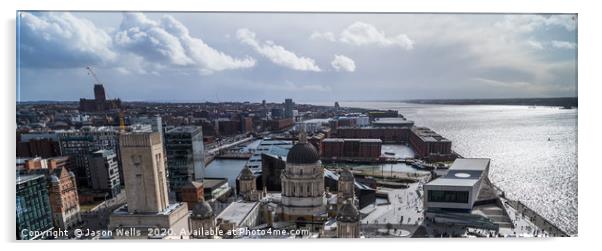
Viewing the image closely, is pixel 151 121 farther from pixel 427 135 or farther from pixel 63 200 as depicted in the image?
pixel 427 135

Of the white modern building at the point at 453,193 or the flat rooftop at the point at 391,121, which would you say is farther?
the flat rooftop at the point at 391,121

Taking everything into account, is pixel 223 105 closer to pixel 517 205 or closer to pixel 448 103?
pixel 448 103

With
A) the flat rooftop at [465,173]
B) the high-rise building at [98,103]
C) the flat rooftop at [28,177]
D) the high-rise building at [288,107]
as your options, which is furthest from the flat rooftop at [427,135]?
the flat rooftop at [28,177]

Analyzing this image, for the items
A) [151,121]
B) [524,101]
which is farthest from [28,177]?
[524,101]

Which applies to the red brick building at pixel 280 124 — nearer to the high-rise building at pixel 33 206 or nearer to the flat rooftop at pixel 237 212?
the flat rooftop at pixel 237 212

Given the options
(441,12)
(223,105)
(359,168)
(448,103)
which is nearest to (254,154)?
(359,168)

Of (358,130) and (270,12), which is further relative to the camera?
(358,130)
